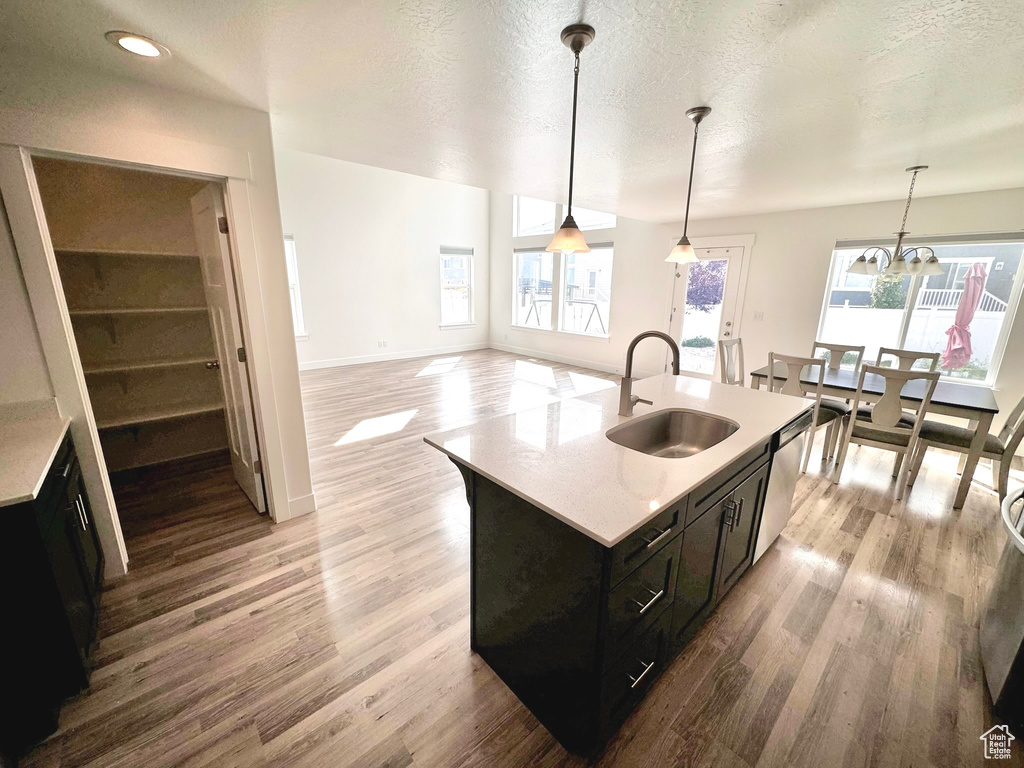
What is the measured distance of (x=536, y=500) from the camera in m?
1.17

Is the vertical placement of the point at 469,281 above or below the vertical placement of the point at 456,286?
above

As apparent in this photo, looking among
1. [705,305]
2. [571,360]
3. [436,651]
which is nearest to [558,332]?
[571,360]

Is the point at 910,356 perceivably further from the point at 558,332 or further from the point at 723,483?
the point at 558,332

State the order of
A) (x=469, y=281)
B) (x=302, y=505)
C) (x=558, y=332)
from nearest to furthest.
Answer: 1. (x=302, y=505)
2. (x=558, y=332)
3. (x=469, y=281)

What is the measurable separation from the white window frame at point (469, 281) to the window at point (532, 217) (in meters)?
1.05

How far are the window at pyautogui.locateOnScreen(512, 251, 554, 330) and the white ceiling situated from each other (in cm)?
459

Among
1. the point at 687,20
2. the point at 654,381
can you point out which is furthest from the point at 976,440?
the point at 687,20

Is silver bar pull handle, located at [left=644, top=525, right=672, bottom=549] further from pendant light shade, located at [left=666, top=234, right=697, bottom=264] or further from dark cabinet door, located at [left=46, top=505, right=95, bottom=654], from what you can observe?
dark cabinet door, located at [left=46, top=505, right=95, bottom=654]

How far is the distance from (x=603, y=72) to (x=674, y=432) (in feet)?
5.63

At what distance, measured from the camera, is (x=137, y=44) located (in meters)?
1.44

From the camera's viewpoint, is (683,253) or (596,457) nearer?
(596,457)

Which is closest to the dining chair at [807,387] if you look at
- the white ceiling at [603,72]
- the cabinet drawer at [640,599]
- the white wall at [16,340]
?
the white ceiling at [603,72]

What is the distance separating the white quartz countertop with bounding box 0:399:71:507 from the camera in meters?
1.22

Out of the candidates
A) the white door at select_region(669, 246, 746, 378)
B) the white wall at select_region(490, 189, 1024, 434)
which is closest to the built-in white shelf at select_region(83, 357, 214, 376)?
the white door at select_region(669, 246, 746, 378)
